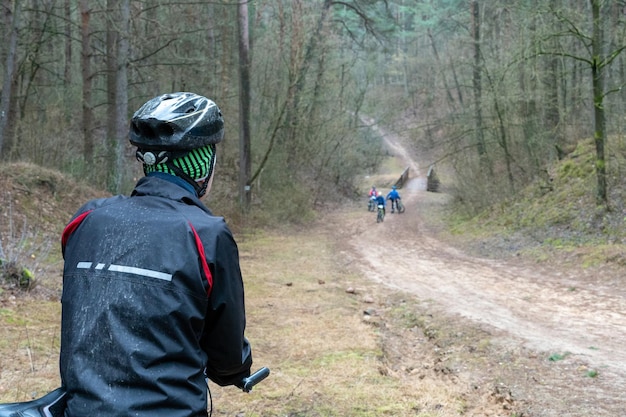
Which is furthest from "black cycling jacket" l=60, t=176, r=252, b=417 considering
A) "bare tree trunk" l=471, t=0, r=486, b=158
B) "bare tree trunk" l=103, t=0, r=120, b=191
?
"bare tree trunk" l=471, t=0, r=486, b=158

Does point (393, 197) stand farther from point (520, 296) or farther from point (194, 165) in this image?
point (194, 165)

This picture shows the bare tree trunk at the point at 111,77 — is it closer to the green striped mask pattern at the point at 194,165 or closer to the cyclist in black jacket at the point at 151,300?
the green striped mask pattern at the point at 194,165

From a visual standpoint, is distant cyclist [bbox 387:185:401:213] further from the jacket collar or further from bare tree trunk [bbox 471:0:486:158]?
the jacket collar

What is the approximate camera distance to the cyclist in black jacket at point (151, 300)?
5.75 ft

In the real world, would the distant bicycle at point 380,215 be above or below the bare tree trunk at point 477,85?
below

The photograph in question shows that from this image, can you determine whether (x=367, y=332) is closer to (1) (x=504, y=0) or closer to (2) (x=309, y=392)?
(2) (x=309, y=392)

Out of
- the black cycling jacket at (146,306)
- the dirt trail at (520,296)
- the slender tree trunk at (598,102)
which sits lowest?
the dirt trail at (520,296)

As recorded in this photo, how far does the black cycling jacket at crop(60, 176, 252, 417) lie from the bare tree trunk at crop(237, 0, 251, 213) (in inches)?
723

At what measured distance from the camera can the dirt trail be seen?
24.3ft

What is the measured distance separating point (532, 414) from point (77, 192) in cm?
1327

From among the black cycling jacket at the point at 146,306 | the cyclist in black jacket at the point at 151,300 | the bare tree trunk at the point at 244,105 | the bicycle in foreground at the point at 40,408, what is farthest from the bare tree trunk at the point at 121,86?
the bicycle in foreground at the point at 40,408

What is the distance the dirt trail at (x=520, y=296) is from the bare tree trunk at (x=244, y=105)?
4371 mm

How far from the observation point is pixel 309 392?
18.6 feet

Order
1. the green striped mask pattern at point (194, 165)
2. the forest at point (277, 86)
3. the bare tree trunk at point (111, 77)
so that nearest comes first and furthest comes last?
the green striped mask pattern at point (194, 165), the bare tree trunk at point (111, 77), the forest at point (277, 86)
